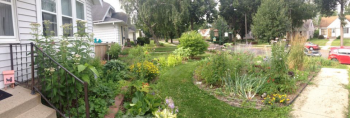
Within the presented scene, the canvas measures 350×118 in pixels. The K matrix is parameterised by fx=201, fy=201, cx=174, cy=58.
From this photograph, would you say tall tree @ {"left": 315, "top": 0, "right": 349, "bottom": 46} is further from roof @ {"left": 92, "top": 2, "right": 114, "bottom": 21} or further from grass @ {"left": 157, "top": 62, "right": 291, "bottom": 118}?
grass @ {"left": 157, "top": 62, "right": 291, "bottom": 118}

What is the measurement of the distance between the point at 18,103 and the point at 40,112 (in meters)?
0.33

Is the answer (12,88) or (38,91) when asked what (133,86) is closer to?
(38,91)

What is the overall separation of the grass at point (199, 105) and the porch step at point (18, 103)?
2.60 metres

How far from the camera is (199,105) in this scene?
183 inches

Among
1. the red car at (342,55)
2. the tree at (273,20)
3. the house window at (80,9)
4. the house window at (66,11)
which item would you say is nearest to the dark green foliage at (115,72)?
the house window at (66,11)

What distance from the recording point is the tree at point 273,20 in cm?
2523

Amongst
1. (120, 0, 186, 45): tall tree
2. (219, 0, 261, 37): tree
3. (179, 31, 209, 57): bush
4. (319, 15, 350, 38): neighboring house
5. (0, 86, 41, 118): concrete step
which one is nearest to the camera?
(0, 86, 41, 118): concrete step

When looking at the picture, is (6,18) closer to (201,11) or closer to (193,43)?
(193,43)

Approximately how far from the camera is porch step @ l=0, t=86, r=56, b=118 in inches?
111

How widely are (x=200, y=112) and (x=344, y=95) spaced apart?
3970 mm

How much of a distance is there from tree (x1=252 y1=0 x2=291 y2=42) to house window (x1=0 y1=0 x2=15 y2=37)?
26.8 m

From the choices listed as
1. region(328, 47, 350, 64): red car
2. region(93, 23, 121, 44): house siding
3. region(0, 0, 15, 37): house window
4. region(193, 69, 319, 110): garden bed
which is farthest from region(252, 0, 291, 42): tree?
region(0, 0, 15, 37): house window

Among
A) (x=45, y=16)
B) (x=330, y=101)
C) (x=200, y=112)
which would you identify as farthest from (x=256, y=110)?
(x=45, y=16)

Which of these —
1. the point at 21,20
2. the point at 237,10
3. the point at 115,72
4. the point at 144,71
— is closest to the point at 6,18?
the point at 21,20
